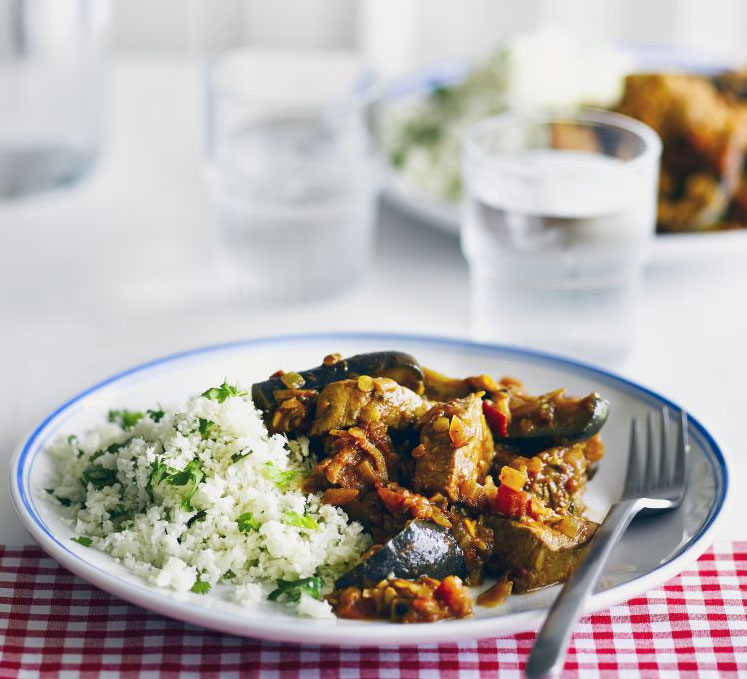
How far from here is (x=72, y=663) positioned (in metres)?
1.60

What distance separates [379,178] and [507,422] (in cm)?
141

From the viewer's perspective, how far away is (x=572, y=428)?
1.90m

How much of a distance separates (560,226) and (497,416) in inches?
29.4

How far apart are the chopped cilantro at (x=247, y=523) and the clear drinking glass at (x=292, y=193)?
1297 mm

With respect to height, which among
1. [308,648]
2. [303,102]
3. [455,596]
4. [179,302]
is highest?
[303,102]

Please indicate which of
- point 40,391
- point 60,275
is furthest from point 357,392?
point 60,275

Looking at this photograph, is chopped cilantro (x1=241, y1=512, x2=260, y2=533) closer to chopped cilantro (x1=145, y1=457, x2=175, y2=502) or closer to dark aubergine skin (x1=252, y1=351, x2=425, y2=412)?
chopped cilantro (x1=145, y1=457, x2=175, y2=502)

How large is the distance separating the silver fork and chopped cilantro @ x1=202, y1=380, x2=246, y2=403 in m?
0.60

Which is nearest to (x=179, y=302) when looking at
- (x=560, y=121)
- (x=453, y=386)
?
(x=560, y=121)

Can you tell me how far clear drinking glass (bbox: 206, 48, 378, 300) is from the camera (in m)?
2.82

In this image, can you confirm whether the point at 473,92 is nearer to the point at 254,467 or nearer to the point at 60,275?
the point at 60,275

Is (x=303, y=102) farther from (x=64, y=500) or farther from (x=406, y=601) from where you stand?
(x=406, y=601)

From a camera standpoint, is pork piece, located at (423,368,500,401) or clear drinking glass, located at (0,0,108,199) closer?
pork piece, located at (423,368,500,401)

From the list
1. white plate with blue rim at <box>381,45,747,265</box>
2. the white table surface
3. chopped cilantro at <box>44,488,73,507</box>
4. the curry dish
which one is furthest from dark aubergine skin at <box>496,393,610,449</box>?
white plate with blue rim at <box>381,45,747,265</box>
